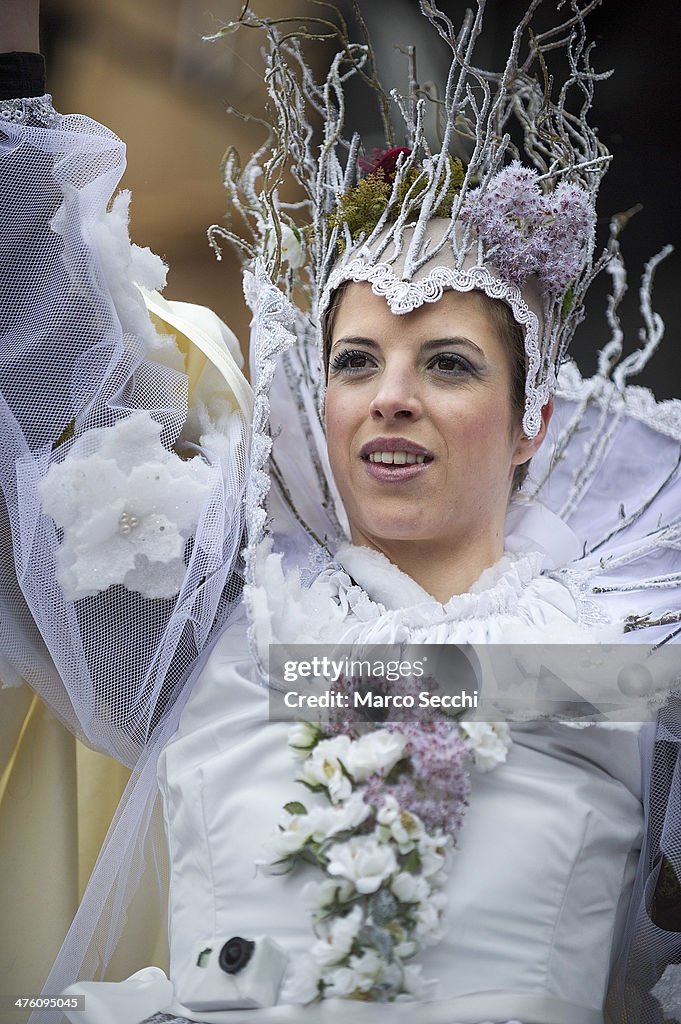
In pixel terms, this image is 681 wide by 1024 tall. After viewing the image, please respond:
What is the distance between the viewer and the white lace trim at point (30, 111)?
104 centimetres

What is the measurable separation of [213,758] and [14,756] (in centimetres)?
36

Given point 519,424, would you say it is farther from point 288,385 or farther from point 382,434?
point 288,385

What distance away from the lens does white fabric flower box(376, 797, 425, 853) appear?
0.90m

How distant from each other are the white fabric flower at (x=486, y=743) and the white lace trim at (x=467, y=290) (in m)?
0.38

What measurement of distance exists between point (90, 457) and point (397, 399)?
13.0 inches

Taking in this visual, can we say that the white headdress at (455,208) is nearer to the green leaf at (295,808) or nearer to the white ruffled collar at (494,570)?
the white ruffled collar at (494,570)

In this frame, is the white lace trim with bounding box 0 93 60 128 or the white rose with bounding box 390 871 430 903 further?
the white lace trim with bounding box 0 93 60 128

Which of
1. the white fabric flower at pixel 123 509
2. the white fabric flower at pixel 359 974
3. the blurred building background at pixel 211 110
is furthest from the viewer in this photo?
the blurred building background at pixel 211 110

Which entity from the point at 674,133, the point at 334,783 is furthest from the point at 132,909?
the point at 674,133

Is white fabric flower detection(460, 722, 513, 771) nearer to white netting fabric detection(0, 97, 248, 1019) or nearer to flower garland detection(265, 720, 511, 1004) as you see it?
flower garland detection(265, 720, 511, 1004)

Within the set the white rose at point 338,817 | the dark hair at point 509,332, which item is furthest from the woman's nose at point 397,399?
the white rose at point 338,817

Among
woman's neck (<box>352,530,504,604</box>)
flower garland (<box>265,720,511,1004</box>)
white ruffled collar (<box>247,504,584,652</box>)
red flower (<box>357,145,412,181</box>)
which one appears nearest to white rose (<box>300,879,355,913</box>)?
flower garland (<box>265,720,511,1004</box>)

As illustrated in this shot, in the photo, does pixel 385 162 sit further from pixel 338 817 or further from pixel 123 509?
pixel 338 817

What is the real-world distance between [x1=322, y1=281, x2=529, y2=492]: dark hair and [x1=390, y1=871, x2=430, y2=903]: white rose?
0.55 metres
